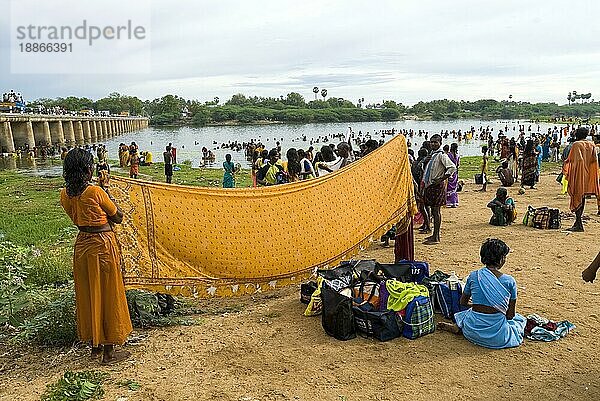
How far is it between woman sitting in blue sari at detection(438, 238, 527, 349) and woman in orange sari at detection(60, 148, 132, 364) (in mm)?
3229

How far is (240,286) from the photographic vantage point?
575cm

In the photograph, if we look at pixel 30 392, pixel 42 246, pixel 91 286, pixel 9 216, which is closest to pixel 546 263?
pixel 91 286

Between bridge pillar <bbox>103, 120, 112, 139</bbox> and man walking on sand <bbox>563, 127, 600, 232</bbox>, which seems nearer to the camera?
man walking on sand <bbox>563, 127, 600, 232</bbox>

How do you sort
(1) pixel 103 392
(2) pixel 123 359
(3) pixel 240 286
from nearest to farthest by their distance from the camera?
1. (1) pixel 103 392
2. (2) pixel 123 359
3. (3) pixel 240 286

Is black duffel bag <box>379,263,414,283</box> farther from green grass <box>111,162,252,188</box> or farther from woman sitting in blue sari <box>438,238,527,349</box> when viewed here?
green grass <box>111,162,252,188</box>

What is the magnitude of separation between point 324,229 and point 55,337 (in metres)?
3.11

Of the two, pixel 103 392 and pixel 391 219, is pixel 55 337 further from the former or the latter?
pixel 391 219

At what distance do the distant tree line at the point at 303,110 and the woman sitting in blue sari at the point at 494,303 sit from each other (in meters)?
115

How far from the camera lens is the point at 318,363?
4.64 meters

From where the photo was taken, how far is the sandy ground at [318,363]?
4.13 meters

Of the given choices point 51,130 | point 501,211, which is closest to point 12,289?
point 501,211

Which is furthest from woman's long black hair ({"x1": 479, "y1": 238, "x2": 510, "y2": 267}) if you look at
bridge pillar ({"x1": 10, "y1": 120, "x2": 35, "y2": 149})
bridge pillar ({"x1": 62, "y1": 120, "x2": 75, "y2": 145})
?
bridge pillar ({"x1": 62, "y1": 120, "x2": 75, "y2": 145})

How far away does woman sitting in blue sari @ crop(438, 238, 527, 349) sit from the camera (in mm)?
4754

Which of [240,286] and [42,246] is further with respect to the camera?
[42,246]
